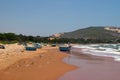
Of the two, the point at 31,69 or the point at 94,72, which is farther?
the point at 94,72

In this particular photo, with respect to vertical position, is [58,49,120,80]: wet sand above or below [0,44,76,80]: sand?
below

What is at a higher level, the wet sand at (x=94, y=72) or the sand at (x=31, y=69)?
the sand at (x=31, y=69)

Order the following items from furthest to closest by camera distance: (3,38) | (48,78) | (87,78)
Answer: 1. (3,38)
2. (87,78)
3. (48,78)

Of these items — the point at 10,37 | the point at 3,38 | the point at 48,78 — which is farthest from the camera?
the point at 10,37

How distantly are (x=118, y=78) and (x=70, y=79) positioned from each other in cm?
331

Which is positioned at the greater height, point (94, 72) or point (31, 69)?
point (31, 69)

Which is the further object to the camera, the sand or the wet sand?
the wet sand

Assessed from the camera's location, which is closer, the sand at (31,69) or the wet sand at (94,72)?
the sand at (31,69)

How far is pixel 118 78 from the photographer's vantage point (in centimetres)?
1512

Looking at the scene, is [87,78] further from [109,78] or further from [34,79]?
[34,79]

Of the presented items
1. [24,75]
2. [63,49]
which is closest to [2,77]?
[24,75]

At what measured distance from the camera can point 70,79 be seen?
14188 mm

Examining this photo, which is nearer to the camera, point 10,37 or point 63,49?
point 63,49

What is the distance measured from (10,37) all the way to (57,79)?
80.3 metres
